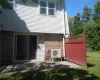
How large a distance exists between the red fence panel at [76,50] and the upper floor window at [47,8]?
2881mm

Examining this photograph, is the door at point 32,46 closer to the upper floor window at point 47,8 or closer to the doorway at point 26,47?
the doorway at point 26,47

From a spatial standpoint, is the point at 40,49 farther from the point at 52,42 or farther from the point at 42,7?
the point at 42,7

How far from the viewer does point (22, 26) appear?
1524 cm

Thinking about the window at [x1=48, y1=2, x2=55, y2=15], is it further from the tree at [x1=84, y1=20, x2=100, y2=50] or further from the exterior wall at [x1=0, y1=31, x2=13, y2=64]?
the tree at [x1=84, y1=20, x2=100, y2=50]

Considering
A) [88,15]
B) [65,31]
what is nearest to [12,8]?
[65,31]

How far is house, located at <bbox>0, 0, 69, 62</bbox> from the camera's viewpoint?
1491cm

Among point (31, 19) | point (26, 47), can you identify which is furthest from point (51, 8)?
point (26, 47)

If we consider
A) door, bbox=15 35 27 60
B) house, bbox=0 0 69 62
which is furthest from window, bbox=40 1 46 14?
door, bbox=15 35 27 60

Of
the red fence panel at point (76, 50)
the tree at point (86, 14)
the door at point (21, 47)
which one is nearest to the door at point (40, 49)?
the door at point (21, 47)

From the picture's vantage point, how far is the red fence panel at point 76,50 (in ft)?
37.0

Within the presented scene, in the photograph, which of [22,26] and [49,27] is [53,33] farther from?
[22,26]

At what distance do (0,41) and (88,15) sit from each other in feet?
128

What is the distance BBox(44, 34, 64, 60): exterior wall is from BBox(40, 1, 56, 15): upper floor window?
6.80 ft

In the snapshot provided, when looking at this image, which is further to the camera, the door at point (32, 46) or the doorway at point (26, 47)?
the door at point (32, 46)
